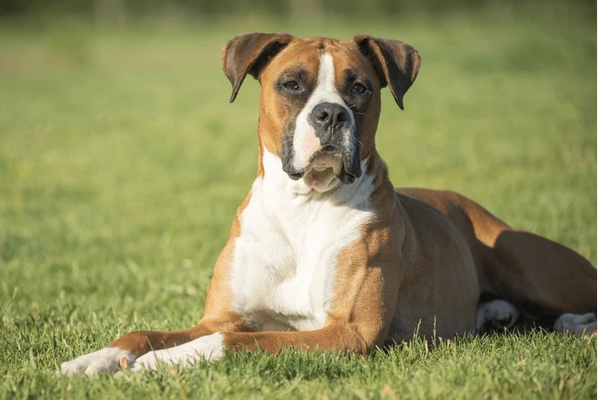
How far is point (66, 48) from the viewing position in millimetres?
30516

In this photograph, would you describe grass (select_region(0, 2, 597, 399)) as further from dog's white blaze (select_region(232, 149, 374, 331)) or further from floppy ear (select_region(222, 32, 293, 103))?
floppy ear (select_region(222, 32, 293, 103))

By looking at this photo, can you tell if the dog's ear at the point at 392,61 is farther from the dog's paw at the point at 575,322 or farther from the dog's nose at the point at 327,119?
the dog's paw at the point at 575,322

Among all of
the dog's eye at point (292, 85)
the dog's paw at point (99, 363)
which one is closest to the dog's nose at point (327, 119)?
the dog's eye at point (292, 85)

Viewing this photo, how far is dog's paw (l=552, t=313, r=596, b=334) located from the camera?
5.18 metres

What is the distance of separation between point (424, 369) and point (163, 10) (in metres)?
47.0

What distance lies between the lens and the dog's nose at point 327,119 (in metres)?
4.13

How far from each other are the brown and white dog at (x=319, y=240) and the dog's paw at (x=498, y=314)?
0.43 m

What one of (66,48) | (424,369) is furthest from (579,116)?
(66,48)

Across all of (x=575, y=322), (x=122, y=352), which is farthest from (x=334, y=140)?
(x=575, y=322)

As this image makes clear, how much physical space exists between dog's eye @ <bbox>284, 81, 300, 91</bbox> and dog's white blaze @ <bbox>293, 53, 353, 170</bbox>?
103mm

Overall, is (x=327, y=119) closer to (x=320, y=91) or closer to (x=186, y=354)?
(x=320, y=91)

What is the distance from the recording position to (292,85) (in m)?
4.36

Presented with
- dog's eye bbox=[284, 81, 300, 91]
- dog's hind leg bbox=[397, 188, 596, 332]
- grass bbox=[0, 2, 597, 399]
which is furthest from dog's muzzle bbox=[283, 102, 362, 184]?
dog's hind leg bbox=[397, 188, 596, 332]

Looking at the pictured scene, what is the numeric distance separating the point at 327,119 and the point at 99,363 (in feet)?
5.37
